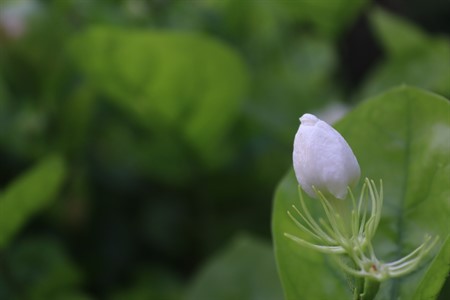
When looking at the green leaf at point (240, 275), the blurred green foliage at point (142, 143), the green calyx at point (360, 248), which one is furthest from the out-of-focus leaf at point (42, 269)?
the green calyx at point (360, 248)

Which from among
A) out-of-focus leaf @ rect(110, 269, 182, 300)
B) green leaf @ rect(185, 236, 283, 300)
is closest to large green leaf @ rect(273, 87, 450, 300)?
green leaf @ rect(185, 236, 283, 300)

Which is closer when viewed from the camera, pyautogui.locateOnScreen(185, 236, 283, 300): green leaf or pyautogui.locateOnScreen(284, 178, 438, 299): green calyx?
pyautogui.locateOnScreen(284, 178, 438, 299): green calyx

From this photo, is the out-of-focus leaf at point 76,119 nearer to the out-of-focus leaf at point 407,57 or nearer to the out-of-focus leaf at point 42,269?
the out-of-focus leaf at point 42,269

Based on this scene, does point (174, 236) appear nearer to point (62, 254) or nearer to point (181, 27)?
point (62, 254)

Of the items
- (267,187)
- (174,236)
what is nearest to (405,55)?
(267,187)

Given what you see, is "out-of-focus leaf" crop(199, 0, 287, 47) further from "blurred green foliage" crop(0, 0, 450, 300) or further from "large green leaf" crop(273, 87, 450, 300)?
"large green leaf" crop(273, 87, 450, 300)

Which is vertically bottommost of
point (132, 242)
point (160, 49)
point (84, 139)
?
point (132, 242)
